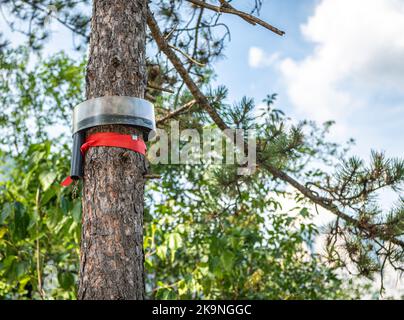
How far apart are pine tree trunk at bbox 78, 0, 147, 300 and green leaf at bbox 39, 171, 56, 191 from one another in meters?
1.07

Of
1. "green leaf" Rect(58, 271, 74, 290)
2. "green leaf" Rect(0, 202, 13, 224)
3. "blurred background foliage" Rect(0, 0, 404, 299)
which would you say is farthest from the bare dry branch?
"green leaf" Rect(58, 271, 74, 290)

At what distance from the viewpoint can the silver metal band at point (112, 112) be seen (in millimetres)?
1117

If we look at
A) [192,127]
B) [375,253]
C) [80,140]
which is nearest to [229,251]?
[192,127]

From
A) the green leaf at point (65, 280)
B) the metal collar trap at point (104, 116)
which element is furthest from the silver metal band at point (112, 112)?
the green leaf at point (65, 280)

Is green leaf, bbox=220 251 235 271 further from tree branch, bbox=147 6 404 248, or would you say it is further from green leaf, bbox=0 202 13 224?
green leaf, bbox=0 202 13 224

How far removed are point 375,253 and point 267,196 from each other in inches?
55.2

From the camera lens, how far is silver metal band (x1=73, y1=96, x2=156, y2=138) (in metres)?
1.12

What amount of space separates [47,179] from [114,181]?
1.19 m

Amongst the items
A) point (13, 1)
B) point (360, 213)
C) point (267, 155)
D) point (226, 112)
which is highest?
point (13, 1)

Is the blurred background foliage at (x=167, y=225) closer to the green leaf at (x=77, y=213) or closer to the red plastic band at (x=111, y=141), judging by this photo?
the green leaf at (x=77, y=213)

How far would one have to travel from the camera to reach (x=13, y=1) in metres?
2.55

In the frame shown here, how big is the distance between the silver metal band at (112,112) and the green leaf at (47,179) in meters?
1.10
